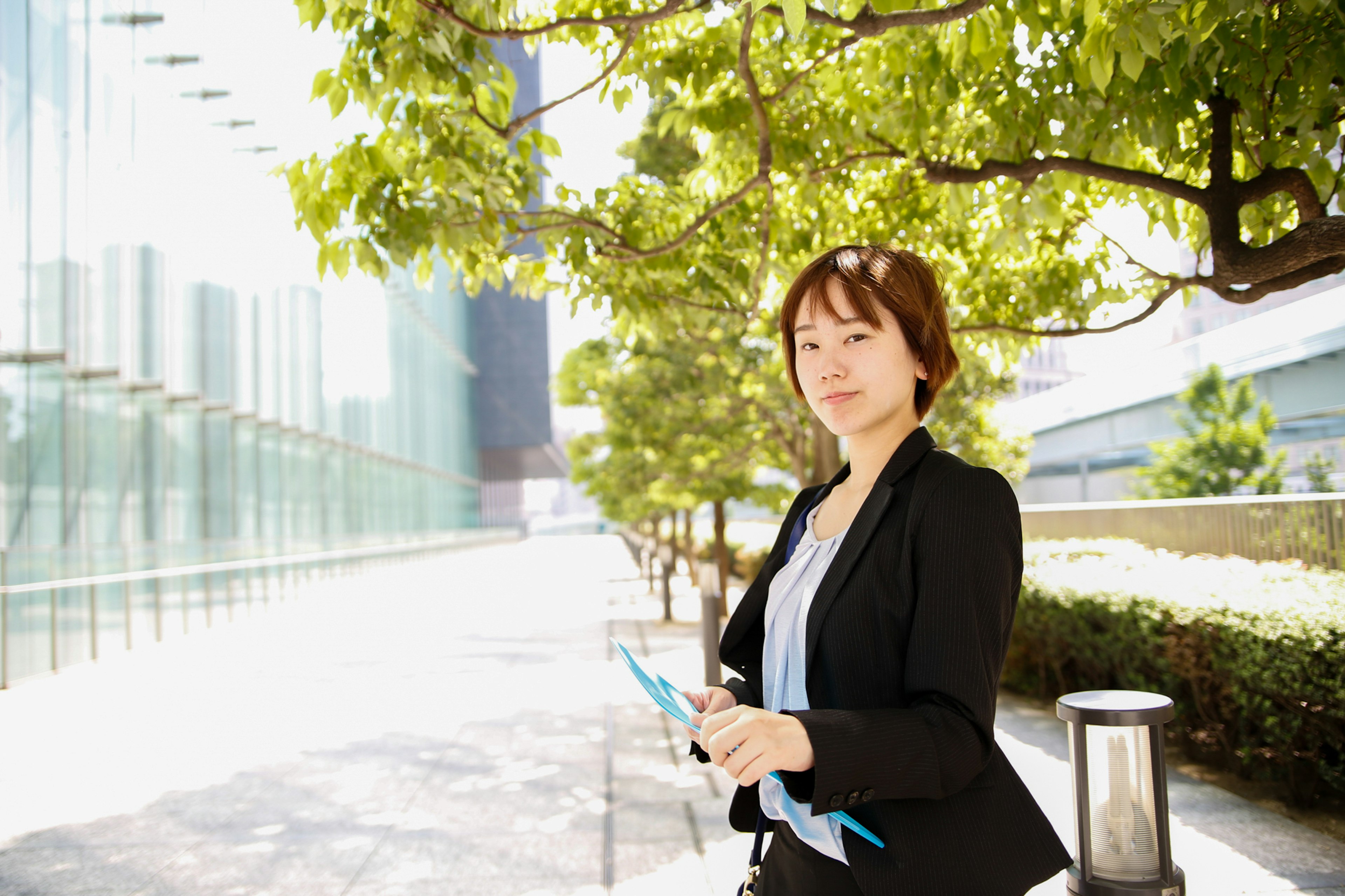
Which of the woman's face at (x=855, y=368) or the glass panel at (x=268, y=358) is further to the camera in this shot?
the glass panel at (x=268, y=358)

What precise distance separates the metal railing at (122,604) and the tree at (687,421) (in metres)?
6.05

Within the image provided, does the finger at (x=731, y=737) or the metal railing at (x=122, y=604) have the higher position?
the finger at (x=731, y=737)

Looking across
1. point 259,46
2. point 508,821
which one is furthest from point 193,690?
point 259,46

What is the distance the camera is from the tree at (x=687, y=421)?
39.8ft

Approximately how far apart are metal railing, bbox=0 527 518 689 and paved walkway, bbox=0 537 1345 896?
0.29 m

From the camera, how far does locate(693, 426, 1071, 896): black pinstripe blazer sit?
50.9 inches

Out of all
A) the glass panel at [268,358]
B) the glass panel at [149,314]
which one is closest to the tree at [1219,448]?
the glass panel at [268,358]

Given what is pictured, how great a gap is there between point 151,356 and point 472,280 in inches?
406

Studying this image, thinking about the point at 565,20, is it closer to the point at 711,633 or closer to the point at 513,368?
the point at 711,633

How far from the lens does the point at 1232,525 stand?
21.7ft

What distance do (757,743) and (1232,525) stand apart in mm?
6547

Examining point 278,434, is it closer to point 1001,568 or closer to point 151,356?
point 151,356

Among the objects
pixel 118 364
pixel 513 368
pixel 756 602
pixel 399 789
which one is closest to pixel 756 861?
pixel 756 602

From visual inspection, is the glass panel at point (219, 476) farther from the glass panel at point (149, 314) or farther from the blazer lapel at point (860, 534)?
the blazer lapel at point (860, 534)
